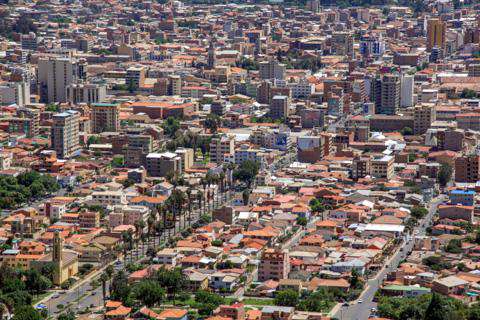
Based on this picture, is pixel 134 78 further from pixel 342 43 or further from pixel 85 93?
pixel 342 43

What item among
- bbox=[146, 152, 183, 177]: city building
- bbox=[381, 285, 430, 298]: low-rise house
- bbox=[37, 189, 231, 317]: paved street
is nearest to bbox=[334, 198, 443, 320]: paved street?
bbox=[381, 285, 430, 298]: low-rise house

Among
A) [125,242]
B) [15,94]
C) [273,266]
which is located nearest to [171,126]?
[15,94]

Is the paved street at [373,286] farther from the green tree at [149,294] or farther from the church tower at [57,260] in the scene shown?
the church tower at [57,260]

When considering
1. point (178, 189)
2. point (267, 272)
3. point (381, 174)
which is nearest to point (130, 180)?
point (178, 189)

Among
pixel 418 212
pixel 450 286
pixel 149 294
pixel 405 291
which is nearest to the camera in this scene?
pixel 149 294

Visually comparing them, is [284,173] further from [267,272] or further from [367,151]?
[267,272]

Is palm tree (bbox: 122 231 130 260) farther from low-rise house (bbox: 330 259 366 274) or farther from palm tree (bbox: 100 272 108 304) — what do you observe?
low-rise house (bbox: 330 259 366 274)
